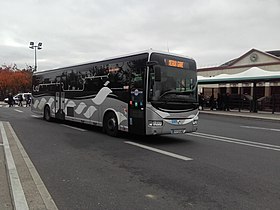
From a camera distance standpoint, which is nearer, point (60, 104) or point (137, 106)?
point (137, 106)

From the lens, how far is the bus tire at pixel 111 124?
39.8 ft

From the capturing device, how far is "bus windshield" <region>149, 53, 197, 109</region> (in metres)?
10.4

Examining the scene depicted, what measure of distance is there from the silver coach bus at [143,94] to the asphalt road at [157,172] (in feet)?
2.24

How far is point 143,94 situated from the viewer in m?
10.5

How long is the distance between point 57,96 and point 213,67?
33.0 meters

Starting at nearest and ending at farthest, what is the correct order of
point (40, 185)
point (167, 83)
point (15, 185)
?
1. point (15, 185)
2. point (40, 185)
3. point (167, 83)

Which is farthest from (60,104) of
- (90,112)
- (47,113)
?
(90,112)

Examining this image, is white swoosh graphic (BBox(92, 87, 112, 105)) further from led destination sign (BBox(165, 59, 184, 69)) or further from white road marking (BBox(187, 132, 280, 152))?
white road marking (BBox(187, 132, 280, 152))

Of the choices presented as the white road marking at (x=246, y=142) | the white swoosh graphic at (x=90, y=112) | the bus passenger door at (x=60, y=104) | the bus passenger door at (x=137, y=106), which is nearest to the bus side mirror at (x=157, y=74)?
the bus passenger door at (x=137, y=106)

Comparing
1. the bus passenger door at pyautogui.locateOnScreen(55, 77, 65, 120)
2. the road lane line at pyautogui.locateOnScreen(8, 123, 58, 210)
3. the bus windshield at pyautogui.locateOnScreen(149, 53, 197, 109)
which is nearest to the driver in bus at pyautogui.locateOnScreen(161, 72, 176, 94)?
the bus windshield at pyautogui.locateOnScreen(149, 53, 197, 109)

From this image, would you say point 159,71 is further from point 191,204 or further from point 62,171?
point 191,204

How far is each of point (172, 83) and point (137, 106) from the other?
1.36 meters

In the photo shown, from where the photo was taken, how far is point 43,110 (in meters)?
19.2

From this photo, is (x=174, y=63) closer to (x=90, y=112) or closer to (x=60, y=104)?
(x=90, y=112)
